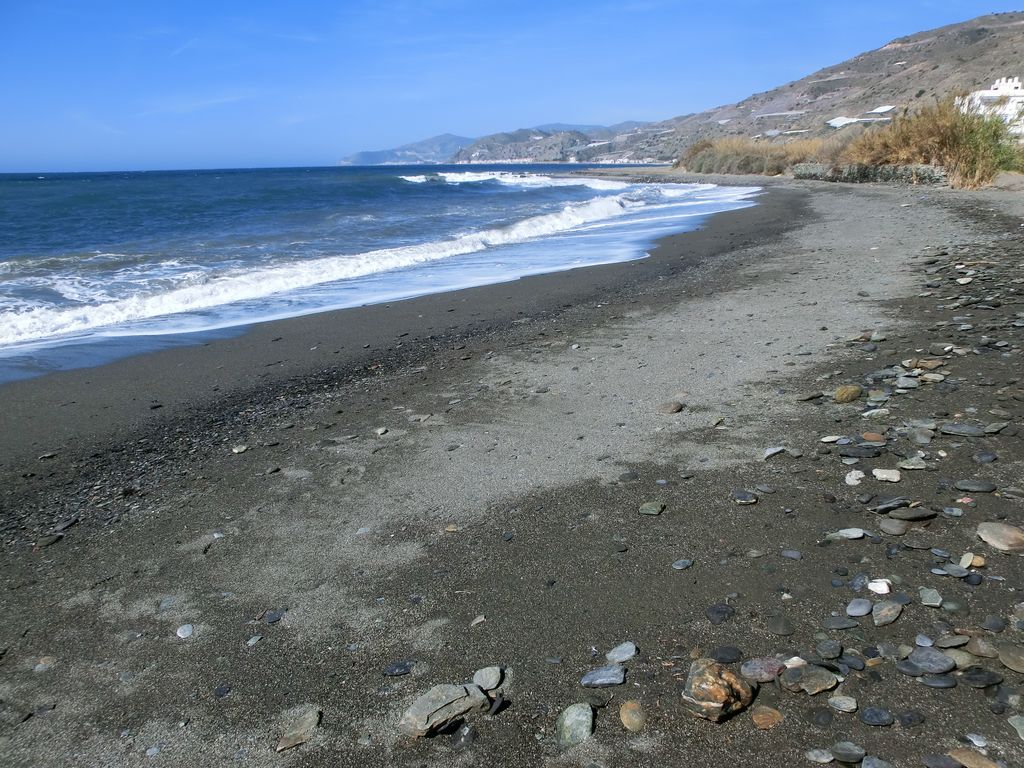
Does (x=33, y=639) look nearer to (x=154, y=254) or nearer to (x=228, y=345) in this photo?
(x=228, y=345)

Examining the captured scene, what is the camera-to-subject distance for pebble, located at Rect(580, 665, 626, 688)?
2160 millimetres

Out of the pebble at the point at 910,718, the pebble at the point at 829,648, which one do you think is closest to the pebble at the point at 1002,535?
the pebble at the point at 829,648

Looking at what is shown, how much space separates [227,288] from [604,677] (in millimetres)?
10096

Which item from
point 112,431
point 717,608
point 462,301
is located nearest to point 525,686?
point 717,608

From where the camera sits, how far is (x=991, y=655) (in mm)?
2068

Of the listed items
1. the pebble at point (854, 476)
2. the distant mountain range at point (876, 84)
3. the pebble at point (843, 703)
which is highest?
the distant mountain range at point (876, 84)

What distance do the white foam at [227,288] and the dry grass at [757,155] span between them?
23071mm

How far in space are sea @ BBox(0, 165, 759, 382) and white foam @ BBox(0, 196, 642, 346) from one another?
3cm

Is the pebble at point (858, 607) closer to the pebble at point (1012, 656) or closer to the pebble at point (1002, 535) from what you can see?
the pebble at point (1012, 656)

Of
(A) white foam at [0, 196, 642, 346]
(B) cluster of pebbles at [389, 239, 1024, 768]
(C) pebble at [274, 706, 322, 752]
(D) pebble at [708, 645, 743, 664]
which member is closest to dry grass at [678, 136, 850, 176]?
(A) white foam at [0, 196, 642, 346]

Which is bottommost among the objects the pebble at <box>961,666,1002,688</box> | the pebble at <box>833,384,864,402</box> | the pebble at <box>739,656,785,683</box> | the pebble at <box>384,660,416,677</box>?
the pebble at <box>384,660,416,677</box>

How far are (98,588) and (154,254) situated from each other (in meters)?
14.1

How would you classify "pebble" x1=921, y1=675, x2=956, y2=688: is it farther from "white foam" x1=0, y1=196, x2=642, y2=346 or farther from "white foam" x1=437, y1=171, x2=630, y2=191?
"white foam" x1=437, y1=171, x2=630, y2=191

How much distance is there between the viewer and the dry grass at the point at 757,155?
118 ft
